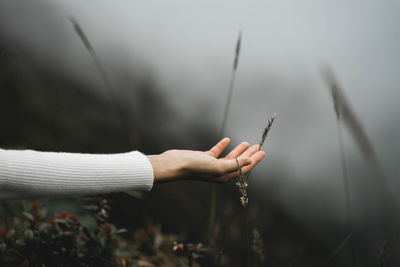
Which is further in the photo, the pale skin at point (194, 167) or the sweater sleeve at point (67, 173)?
the pale skin at point (194, 167)

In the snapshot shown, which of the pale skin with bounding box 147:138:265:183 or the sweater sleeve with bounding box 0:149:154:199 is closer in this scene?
the sweater sleeve with bounding box 0:149:154:199

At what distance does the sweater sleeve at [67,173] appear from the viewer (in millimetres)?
921

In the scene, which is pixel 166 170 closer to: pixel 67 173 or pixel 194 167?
pixel 194 167

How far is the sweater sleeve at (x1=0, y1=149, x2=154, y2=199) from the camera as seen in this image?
0.92 meters

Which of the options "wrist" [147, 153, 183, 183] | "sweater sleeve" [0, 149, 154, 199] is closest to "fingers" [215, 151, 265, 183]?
"wrist" [147, 153, 183, 183]

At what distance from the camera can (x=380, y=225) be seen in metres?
2.12

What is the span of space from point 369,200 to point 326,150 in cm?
41

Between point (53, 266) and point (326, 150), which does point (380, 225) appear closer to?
point (326, 150)

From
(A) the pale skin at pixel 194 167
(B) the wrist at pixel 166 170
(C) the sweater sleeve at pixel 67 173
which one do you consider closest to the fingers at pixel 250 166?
(A) the pale skin at pixel 194 167

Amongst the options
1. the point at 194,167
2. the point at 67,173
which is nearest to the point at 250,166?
the point at 194,167

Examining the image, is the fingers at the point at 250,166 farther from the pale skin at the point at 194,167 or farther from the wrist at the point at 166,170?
the wrist at the point at 166,170

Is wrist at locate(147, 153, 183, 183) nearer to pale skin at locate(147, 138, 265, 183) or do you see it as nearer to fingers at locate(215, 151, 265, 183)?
pale skin at locate(147, 138, 265, 183)

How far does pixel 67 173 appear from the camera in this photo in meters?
0.99

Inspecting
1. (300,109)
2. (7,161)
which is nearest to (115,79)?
(300,109)
